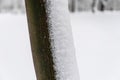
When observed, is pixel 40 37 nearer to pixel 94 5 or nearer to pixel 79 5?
pixel 94 5

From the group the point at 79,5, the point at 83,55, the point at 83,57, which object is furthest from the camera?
the point at 79,5

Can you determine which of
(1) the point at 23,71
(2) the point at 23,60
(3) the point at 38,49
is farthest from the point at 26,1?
(2) the point at 23,60

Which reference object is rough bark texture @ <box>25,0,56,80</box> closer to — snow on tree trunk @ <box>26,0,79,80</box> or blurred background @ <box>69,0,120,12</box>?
snow on tree trunk @ <box>26,0,79,80</box>

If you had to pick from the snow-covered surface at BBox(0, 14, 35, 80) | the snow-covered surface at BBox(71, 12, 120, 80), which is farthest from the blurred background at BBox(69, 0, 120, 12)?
the snow-covered surface at BBox(0, 14, 35, 80)

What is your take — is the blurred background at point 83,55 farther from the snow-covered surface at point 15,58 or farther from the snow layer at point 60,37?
the snow layer at point 60,37

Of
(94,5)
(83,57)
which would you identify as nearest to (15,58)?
(83,57)

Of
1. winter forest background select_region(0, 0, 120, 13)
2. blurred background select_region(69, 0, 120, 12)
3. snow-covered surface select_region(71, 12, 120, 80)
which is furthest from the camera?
winter forest background select_region(0, 0, 120, 13)
